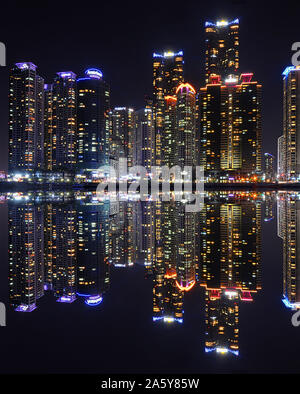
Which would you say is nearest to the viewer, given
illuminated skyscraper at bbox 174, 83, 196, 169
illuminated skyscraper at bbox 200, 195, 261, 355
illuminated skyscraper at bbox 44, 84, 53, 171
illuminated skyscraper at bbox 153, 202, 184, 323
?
illuminated skyscraper at bbox 200, 195, 261, 355

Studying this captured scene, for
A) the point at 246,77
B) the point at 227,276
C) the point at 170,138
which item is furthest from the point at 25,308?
the point at 246,77

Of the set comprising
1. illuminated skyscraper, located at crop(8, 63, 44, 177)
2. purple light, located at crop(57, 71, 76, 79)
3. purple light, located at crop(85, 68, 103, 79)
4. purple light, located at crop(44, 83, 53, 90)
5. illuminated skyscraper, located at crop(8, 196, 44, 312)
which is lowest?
illuminated skyscraper, located at crop(8, 196, 44, 312)

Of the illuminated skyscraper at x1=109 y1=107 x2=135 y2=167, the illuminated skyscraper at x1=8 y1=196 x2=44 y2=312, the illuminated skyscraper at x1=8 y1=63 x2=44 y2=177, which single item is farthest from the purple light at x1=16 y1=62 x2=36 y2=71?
the illuminated skyscraper at x1=8 y1=196 x2=44 y2=312

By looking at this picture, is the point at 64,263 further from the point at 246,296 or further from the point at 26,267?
the point at 246,296

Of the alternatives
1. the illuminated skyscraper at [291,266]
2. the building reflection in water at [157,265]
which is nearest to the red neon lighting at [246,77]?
the building reflection in water at [157,265]

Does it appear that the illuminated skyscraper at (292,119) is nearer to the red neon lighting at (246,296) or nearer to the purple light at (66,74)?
the purple light at (66,74)

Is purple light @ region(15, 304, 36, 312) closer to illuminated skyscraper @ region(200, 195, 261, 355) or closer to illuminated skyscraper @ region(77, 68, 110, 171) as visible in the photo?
illuminated skyscraper @ region(200, 195, 261, 355)
